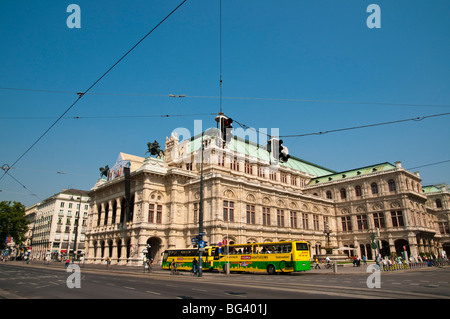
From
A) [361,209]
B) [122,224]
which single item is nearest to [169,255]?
[122,224]

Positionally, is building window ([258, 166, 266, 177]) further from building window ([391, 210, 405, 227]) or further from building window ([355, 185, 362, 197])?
building window ([391, 210, 405, 227])

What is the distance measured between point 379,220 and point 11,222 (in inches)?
3788

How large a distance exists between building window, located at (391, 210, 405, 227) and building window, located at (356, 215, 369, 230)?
5863 mm

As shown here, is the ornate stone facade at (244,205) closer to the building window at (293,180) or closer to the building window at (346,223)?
the building window at (346,223)

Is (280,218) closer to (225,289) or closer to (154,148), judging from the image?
(154,148)

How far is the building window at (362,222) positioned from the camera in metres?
70.1

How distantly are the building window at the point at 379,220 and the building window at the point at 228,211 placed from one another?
3582 cm

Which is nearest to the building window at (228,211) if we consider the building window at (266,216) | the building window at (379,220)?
the building window at (266,216)

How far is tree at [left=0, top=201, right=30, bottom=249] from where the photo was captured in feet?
281

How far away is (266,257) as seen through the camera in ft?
115

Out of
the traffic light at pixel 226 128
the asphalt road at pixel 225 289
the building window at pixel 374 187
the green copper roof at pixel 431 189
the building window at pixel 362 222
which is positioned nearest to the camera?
the asphalt road at pixel 225 289

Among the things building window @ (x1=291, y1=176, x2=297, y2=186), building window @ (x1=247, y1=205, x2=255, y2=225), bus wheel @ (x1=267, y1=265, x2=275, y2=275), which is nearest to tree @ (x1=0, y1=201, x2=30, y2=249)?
building window @ (x1=247, y1=205, x2=255, y2=225)
